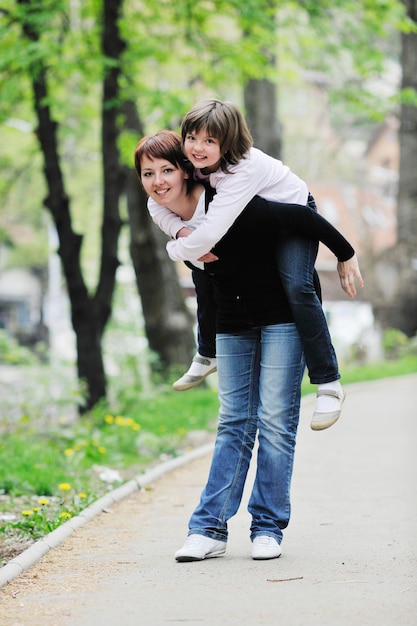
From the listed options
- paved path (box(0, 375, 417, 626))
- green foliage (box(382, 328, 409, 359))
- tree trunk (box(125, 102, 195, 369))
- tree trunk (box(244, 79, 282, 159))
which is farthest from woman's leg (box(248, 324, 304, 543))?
green foliage (box(382, 328, 409, 359))

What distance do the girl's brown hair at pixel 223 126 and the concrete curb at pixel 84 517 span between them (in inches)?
77.2

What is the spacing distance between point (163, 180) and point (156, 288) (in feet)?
38.6

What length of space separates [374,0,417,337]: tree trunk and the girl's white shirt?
16.7 meters

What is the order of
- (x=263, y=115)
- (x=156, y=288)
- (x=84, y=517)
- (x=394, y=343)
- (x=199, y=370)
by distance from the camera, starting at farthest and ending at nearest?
(x=394, y=343), (x=263, y=115), (x=156, y=288), (x=84, y=517), (x=199, y=370)

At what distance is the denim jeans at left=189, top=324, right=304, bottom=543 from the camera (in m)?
4.81

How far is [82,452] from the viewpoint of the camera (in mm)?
8781

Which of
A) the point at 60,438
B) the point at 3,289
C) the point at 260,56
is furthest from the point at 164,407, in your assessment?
the point at 3,289

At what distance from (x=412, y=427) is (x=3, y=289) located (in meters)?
48.2

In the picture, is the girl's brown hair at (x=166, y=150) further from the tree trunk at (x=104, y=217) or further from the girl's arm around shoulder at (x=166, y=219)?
the tree trunk at (x=104, y=217)

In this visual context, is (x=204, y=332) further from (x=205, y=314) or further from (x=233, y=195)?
(x=233, y=195)

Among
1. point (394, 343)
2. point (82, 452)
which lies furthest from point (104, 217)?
point (394, 343)

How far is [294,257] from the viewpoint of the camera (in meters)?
4.68

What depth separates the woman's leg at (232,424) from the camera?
16.1 ft

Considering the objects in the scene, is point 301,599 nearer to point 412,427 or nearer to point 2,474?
point 2,474
